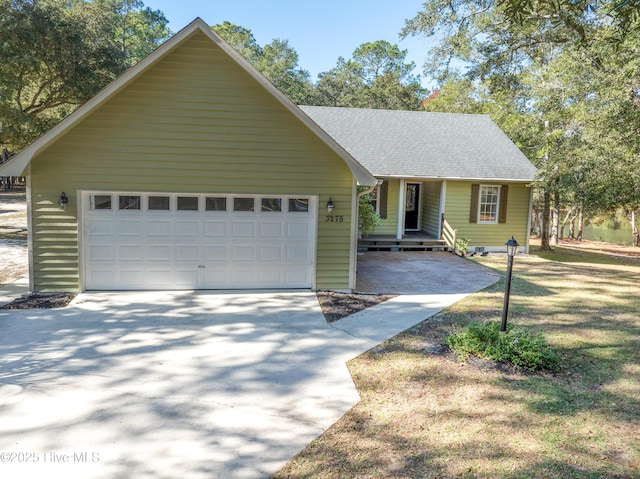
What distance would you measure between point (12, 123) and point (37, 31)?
11.2 ft

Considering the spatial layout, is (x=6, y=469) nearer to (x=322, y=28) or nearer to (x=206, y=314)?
(x=206, y=314)

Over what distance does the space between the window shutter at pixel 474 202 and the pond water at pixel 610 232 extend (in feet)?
74.4

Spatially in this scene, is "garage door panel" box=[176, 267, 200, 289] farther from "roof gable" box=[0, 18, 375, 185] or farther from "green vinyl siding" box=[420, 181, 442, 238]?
"green vinyl siding" box=[420, 181, 442, 238]

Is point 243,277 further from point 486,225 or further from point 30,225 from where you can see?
point 486,225

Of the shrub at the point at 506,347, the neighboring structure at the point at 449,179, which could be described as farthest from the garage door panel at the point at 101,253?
the neighboring structure at the point at 449,179

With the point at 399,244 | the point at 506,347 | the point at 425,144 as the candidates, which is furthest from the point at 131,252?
the point at 425,144

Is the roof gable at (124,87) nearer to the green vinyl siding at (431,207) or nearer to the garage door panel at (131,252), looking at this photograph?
the garage door panel at (131,252)

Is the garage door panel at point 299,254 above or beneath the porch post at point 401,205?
beneath

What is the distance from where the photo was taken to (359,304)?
920cm

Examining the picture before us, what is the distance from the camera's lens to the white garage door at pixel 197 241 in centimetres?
943

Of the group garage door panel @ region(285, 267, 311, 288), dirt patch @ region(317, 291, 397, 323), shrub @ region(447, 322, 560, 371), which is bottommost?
dirt patch @ region(317, 291, 397, 323)

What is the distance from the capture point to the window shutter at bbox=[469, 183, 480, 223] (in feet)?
53.7

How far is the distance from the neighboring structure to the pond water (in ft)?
70.3

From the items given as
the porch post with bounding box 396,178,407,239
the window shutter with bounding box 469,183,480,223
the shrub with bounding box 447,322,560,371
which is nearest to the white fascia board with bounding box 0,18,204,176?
the shrub with bounding box 447,322,560,371
